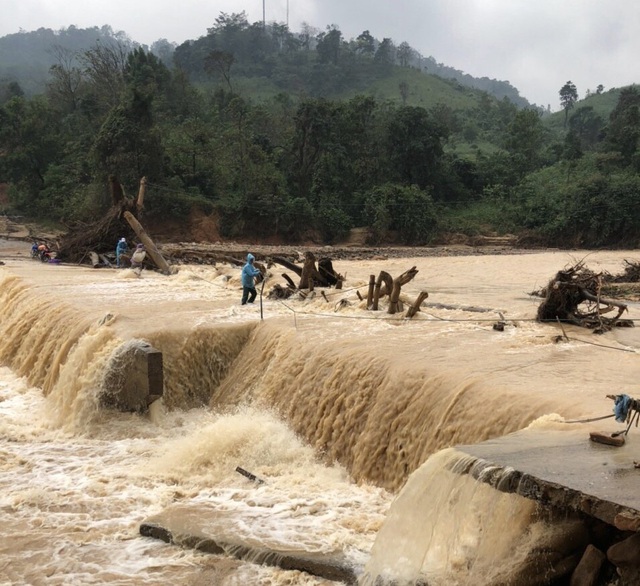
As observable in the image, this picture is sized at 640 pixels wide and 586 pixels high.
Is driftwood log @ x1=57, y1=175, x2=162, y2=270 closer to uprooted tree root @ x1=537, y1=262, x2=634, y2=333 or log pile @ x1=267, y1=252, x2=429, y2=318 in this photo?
log pile @ x1=267, y1=252, x2=429, y2=318

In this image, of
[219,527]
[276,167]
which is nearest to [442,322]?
[219,527]

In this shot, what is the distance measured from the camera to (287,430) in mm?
9070

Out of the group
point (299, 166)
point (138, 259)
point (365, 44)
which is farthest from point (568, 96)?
point (138, 259)

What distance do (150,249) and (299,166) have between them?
2752cm

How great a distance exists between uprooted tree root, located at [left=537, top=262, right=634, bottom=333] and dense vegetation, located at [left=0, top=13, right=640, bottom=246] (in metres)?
32.5

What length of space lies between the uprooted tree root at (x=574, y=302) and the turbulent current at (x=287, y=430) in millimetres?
369

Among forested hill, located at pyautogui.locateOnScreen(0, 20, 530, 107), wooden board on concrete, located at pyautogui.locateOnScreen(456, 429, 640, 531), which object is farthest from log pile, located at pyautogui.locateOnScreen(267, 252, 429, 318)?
forested hill, located at pyautogui.locateOnScreen(0, 20, 530, 107)

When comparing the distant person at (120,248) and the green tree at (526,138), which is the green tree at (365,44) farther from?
the distant person at (120,248)

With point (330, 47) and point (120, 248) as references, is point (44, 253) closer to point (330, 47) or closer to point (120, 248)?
point (120, 248)

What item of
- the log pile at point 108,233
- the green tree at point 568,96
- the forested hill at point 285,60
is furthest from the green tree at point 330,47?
the log pile at point 108,233

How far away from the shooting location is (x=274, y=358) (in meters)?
10.4

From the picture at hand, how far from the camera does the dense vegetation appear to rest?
42.5m

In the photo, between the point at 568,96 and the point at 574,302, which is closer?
the point at 574,302

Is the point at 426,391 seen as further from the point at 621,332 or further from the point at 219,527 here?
the point at 621,332
